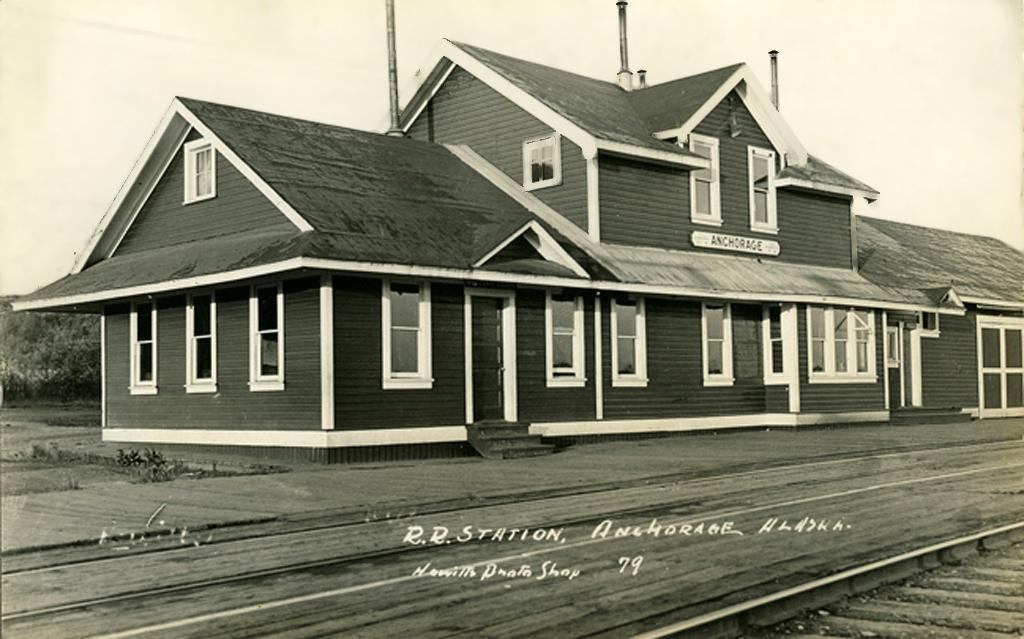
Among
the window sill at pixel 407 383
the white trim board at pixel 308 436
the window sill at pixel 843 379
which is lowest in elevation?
the white trim board at pixel 308 436

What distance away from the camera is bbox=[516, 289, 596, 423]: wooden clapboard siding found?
22234 mm

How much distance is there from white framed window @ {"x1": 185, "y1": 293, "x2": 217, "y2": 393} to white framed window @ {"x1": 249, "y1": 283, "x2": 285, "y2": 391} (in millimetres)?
1440

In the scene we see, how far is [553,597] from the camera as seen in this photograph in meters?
7.70

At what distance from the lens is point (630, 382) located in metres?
24.5

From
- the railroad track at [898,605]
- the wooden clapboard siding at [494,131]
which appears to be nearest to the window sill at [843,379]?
the wooden clapboard siding at [494,131]

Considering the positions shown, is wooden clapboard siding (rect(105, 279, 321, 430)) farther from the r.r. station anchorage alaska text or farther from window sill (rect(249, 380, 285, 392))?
the r.r. station anchorage alaska text

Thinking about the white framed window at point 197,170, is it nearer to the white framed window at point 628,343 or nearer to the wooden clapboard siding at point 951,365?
the white framed window at point 628,343

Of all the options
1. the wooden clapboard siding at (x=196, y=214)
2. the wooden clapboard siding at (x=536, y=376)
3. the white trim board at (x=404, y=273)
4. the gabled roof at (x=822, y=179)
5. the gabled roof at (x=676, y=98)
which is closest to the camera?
the white trim board at (x=404, y=273)

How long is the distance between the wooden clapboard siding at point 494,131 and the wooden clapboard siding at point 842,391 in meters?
6.86

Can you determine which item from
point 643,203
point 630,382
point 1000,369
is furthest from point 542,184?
point 1000,369

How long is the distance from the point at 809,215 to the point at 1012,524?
2027 centimetres

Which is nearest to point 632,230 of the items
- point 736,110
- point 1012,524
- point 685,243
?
point 685,243

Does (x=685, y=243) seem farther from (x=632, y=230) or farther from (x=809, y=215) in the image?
(x=809, y=215)

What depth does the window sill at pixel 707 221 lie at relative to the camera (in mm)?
26828
